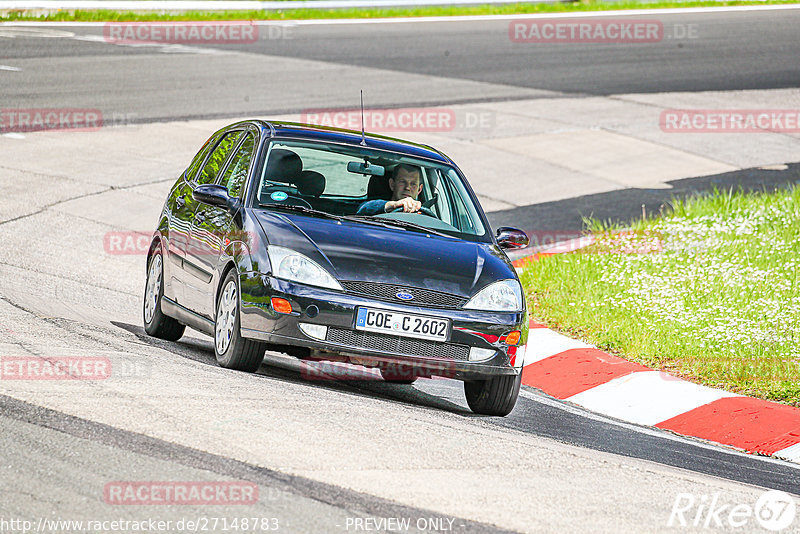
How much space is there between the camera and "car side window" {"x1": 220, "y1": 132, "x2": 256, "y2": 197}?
8.27m

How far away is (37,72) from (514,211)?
1026 centimetres

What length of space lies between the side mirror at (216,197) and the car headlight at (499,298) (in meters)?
1.70

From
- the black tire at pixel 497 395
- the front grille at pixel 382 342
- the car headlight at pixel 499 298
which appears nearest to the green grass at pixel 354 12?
the black tire at pixel 497 395

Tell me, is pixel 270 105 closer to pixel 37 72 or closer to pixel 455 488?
pixel 37 72

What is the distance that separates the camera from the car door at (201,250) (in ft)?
26.3

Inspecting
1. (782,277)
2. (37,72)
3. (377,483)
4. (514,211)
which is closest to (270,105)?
(37,72)

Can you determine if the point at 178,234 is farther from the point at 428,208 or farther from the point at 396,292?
the point at 396,292

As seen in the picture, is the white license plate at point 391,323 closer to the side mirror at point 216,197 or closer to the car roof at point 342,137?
the side mirror at point 216,197

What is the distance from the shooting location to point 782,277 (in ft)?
36.4
